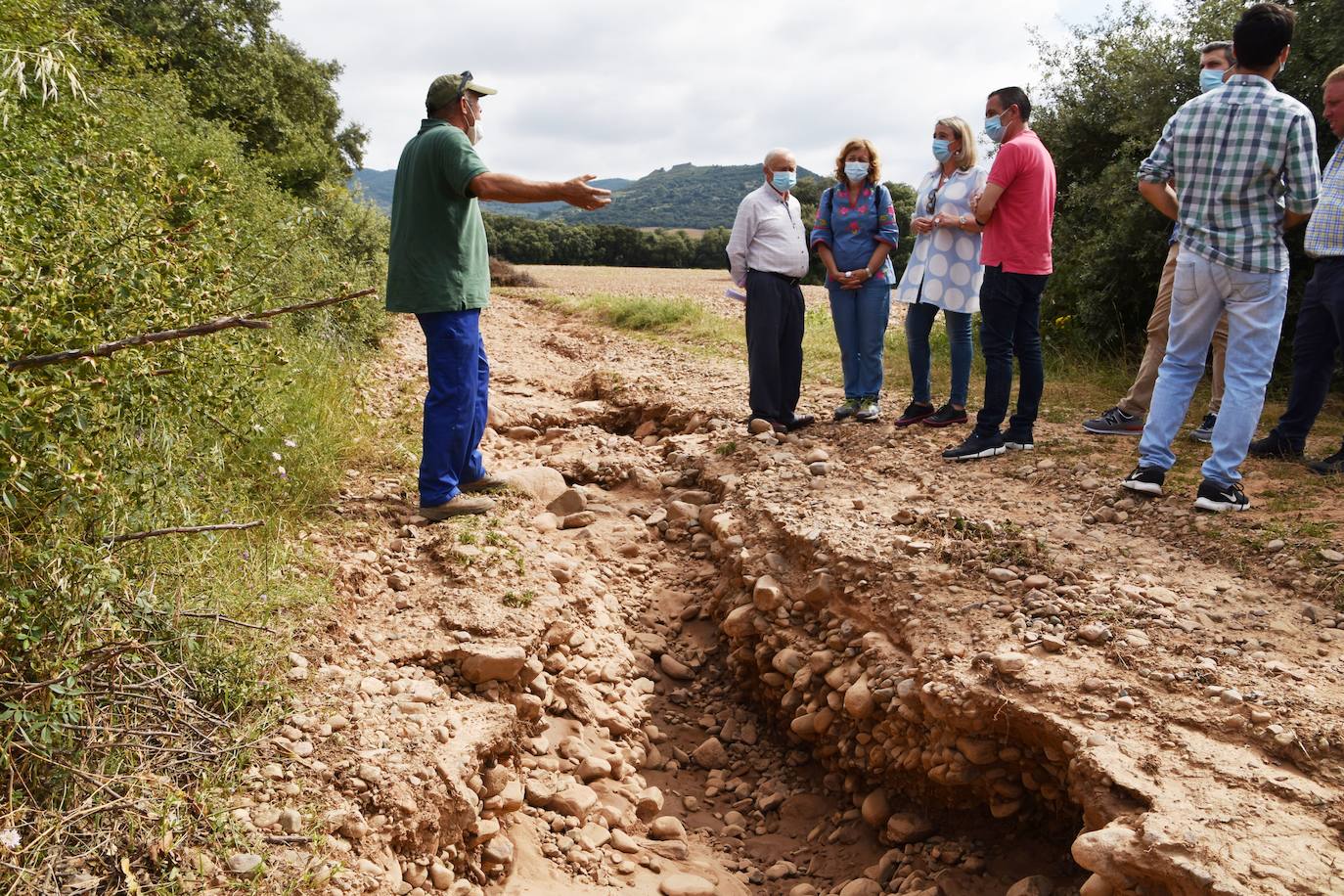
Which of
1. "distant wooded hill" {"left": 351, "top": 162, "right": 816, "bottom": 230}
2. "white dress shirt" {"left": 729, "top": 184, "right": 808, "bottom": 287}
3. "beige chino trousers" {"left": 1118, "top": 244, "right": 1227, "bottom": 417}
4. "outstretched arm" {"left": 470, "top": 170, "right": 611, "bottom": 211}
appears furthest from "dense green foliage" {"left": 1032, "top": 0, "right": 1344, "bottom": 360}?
"distant wooded hill" {"left": 351, "top": 162, "right": 816, "bottom": 230}

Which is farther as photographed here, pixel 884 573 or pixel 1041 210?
pixel 1041 210

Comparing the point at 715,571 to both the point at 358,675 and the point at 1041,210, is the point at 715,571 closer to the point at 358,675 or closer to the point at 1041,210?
the point at 358,675

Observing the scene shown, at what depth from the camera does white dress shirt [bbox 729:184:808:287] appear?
5.52 meters

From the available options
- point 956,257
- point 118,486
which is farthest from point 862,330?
point 118,486

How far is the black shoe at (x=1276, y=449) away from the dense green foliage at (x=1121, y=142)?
81.5 inches

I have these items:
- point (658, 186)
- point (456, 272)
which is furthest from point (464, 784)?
point (658, 186)

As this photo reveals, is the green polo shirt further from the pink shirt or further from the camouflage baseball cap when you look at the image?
the pink shirt

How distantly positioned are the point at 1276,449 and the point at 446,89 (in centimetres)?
450

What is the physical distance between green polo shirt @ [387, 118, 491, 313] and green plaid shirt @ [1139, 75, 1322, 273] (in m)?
3.15

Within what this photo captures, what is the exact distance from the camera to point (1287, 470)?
438 centimetres

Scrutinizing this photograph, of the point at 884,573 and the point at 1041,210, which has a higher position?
the point at 1041,210

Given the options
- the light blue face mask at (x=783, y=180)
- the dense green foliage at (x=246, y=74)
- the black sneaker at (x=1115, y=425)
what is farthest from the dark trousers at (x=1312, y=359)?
the dense green foliage at (x=246, y=74)

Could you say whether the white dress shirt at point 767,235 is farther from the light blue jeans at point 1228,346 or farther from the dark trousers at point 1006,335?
the light blue jeans at point 1228,346

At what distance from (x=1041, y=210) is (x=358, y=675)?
390 cm
